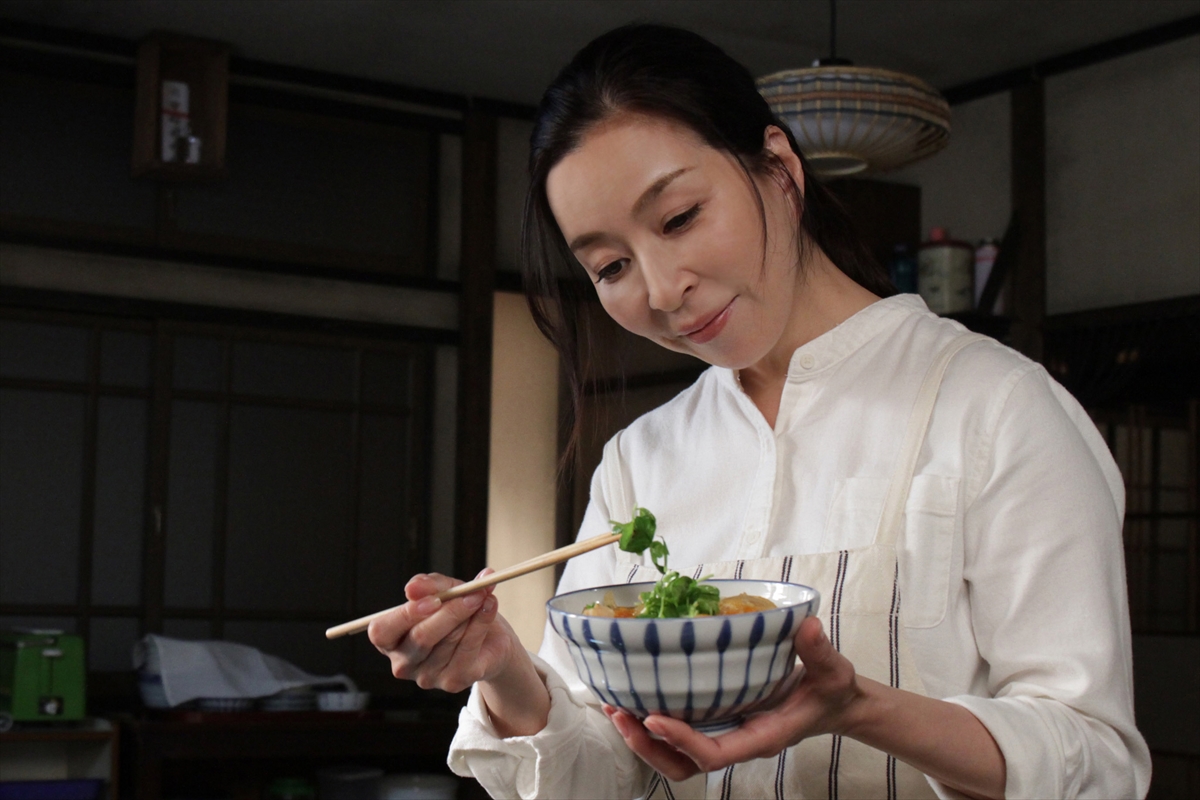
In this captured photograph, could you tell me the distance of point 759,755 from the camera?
3.22ft

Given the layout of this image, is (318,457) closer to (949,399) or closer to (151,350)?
(151,350)

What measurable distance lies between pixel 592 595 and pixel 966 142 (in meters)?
4.88

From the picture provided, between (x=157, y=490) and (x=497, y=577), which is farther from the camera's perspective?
(x=157, y=490)

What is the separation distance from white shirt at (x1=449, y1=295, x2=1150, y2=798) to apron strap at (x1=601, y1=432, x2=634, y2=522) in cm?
1

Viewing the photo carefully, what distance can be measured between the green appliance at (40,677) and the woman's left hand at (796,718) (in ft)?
11.9

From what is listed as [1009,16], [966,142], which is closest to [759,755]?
[1009,16]

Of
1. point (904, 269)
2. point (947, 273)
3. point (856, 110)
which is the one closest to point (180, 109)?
point (856, 110)

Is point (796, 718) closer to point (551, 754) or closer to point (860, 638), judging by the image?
point (860, 638)

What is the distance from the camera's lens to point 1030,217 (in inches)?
208

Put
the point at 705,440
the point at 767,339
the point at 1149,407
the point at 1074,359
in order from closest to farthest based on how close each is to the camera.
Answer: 1. the point at 767,339
2. the point at 705,440
3. the point at 1074,359
4. the point at 1149,407

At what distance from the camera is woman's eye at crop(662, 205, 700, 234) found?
4.09 feet

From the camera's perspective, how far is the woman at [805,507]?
108cm

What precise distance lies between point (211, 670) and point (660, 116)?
3562 mm

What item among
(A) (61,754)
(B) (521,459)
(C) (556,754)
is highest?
(B) (521,459)
